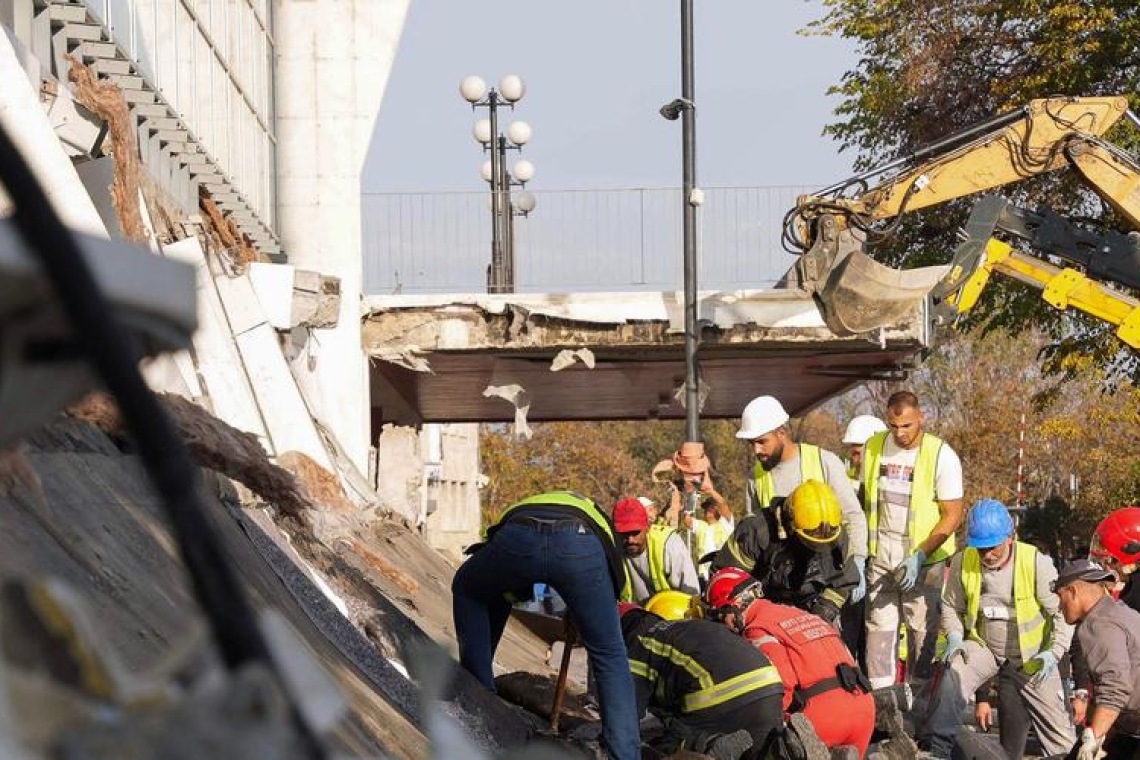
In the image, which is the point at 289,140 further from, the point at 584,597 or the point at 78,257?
the point at 78,257

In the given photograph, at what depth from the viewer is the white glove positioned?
715 cm

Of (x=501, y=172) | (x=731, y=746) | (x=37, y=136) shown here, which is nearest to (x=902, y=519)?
(x=731, y=746)

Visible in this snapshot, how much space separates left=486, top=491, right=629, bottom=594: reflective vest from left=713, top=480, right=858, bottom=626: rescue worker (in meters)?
1.89

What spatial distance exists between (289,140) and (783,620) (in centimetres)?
1182

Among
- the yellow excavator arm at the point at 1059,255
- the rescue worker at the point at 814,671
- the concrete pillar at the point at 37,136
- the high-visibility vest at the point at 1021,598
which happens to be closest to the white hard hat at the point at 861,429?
the yellow excavator arm at the point at 1059,255

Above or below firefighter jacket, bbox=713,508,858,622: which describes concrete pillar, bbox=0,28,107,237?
above

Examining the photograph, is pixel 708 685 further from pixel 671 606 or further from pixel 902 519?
pixel 902 519

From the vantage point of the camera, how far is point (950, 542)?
1059 cm

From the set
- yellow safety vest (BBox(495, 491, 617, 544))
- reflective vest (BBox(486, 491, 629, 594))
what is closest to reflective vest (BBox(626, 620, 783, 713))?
reflective vest (BBox(486, 491, 629, 594))

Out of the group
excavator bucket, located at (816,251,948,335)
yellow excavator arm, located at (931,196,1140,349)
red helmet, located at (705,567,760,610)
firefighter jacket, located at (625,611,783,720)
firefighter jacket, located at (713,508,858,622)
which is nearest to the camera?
firefighter jacket, located at (625,611,783,720)

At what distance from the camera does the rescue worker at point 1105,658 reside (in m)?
7.19

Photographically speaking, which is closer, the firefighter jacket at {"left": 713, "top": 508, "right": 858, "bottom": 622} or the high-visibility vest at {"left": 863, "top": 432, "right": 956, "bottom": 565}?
the firefighter jacket at {"left": 713, "top": 508, "right": 858, "bottom": 622}

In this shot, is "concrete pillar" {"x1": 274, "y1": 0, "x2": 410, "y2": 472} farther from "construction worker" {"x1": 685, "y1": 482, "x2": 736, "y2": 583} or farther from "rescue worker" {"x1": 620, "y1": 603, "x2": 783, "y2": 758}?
"rescue worker" {"x1": 620, "y1": 603, "x2": 783, "y2": 758}

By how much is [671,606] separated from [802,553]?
0.70m
